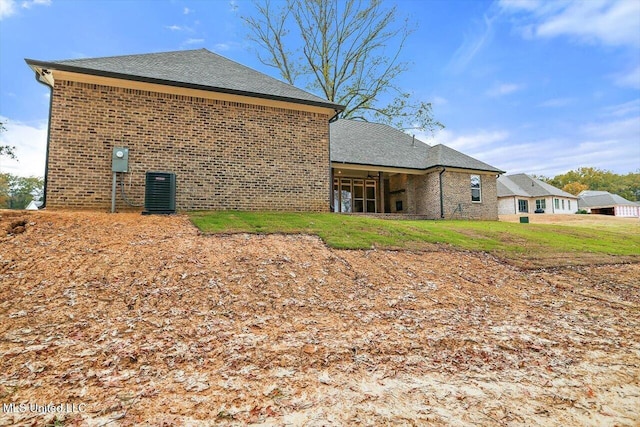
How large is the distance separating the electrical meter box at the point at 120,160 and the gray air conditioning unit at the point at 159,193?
2.73 feet

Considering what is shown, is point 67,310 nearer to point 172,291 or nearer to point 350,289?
point 172,291

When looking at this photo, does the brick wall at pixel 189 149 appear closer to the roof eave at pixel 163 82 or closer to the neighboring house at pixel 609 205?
the roof eave at pixel 163 82

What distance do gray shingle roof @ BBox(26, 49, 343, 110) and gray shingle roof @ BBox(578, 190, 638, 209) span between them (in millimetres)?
53674

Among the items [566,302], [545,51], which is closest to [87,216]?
[566,302]

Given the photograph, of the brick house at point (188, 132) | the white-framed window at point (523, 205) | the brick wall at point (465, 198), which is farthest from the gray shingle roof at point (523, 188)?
the brick house at point (188, 132)

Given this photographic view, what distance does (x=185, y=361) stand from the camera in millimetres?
2965

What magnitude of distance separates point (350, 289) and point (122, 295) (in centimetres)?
316

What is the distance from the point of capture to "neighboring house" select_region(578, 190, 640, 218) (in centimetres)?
→ 4594

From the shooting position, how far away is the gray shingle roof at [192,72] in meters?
9.09

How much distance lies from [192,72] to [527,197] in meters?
36.8

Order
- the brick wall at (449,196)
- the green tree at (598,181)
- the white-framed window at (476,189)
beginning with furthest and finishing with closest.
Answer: the green tree at (598,181) < the white-framed window at (476,189) < the brick wall at (449,196)

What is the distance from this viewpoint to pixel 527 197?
3572 centimetres

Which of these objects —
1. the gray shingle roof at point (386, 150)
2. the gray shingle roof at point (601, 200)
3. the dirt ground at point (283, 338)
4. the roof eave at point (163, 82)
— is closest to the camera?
the dirt ground at point (283, 338)

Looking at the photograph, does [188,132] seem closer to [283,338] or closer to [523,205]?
[283,338]
